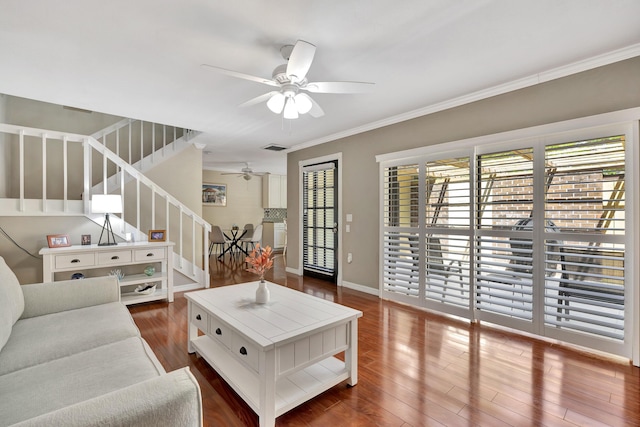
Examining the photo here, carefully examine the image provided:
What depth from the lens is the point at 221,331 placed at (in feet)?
6.18

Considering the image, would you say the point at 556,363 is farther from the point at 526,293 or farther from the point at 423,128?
the point at 423,128

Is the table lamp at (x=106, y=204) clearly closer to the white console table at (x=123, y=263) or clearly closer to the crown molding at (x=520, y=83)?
the white console table at (x=123, y=263)

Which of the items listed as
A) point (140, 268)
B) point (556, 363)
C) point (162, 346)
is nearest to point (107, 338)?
point (162, 346)

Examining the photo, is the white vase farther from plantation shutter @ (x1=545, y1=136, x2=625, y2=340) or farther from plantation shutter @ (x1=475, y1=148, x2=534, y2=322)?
plantation shutter @ (x1=545, y1=136, x2=625, y2=340)

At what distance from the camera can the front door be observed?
15.4 feet

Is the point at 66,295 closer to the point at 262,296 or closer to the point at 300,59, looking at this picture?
the point at 262,296

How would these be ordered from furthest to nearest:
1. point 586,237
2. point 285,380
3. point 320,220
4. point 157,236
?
point 320,220, point 157,236, point 586,237, point 285,380

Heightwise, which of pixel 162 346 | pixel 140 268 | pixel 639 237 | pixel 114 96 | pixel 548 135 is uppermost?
pixel 114 96

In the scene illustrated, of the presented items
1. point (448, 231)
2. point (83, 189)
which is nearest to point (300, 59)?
point (448, 231)

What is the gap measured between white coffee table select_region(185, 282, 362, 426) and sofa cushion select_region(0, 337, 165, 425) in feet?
1.49

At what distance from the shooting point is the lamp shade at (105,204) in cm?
325

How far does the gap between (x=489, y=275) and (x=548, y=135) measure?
4.50ft

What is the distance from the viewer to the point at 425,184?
3.43 metres

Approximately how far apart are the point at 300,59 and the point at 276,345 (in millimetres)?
1720
